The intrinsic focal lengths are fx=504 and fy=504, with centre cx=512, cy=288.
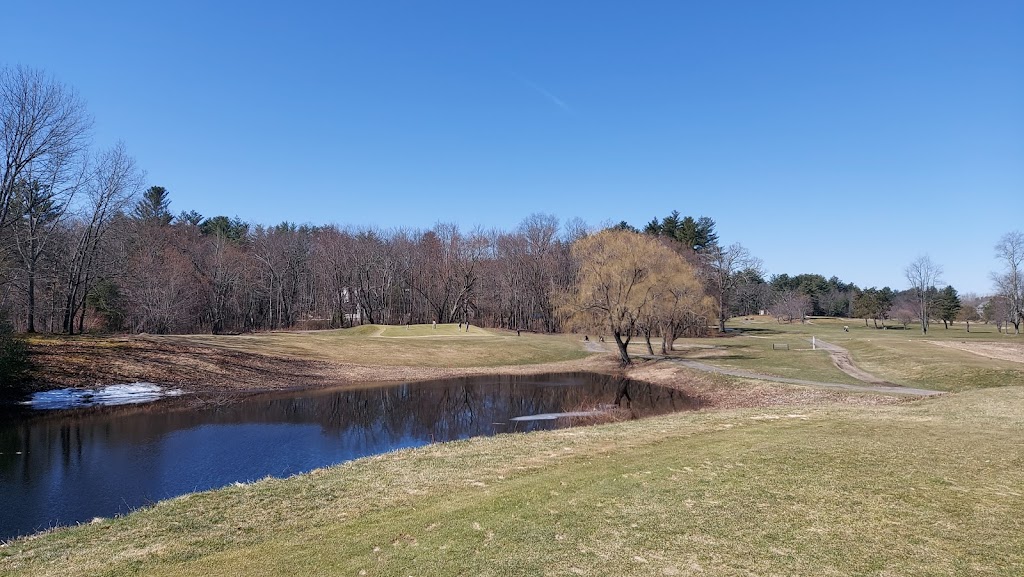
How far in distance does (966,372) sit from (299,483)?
3129cm

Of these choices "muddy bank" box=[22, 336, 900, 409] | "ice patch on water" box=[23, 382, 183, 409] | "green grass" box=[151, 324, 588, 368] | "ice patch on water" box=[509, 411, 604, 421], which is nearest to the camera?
"ice patch on water" box=[23, 382, 183, 409]

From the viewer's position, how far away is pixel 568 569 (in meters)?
5.45

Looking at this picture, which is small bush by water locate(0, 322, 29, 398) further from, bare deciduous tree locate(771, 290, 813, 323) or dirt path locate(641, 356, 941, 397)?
bare deciduous tree locate(771, 290, 813, 323)

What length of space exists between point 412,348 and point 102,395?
75.2 ft

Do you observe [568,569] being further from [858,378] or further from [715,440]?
[858,378]

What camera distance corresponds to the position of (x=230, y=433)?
1861cm

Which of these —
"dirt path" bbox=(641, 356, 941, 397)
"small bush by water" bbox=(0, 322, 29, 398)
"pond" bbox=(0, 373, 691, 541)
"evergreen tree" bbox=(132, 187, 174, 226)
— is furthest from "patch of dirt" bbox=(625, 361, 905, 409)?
"evergreen tree" bbox=(132, 187, 174, 226)

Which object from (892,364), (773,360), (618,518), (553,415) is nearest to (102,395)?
(553,415)

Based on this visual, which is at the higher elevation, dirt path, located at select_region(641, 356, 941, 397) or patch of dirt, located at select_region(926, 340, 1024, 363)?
patch of dirt, located at select_region(926, 340, 1024, 363)

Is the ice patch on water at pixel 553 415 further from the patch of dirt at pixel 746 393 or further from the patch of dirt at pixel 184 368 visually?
the patch of dirt at pixel 184 368

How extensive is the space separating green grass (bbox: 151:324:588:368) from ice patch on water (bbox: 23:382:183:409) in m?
9.15

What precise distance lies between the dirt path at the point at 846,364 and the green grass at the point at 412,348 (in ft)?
64.0

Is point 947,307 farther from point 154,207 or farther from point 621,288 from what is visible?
point 154,207

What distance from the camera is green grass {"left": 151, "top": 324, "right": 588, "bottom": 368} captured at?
3869cm
